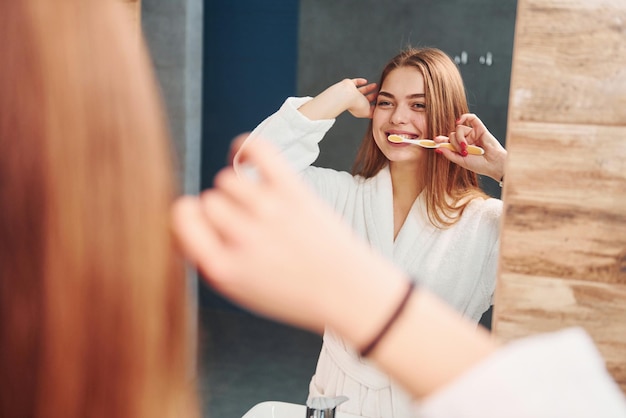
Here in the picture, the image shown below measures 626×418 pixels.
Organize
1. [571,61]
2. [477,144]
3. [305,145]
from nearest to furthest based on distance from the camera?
[571,61] < [477,144] < [305,145]

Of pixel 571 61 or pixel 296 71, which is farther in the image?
pixel 296 71

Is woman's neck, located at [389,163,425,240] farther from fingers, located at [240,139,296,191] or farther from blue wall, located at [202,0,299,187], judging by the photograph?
fingers, located at [240,139,296,191]

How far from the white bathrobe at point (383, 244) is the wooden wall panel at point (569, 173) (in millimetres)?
89

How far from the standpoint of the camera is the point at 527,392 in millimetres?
296

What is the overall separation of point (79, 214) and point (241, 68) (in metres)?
0.96

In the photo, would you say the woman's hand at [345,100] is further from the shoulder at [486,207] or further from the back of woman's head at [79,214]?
the back of woman's head at [79,214]

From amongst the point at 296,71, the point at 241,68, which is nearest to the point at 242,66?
the point at 241,68

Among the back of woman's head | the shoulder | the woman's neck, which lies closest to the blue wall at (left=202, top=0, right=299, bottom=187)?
the woman's neck

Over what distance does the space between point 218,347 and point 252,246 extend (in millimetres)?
1062

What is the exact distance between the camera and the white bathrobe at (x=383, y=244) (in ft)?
3.68

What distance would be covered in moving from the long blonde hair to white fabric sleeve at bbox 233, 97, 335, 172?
0.09 meters

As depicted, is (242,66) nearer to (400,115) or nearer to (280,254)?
(400,115)

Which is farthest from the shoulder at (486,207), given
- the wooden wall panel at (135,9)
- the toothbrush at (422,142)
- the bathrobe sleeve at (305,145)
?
the wooden wall panel at (135,9)

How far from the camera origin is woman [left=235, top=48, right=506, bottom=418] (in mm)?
1112
